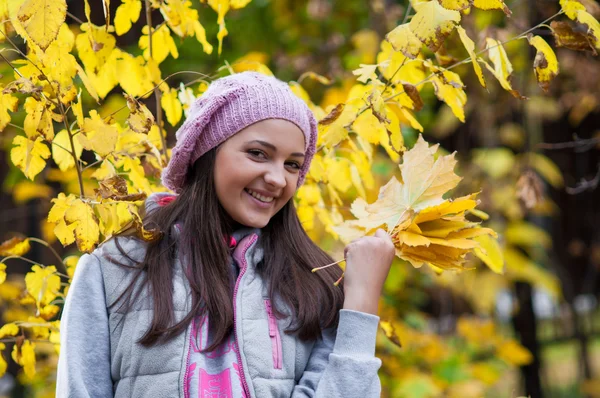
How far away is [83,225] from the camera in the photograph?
5.65 ft

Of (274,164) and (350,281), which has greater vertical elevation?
(274,164)

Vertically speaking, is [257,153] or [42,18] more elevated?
[42,18]

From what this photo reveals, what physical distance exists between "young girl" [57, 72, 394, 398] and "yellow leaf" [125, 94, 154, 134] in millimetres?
157

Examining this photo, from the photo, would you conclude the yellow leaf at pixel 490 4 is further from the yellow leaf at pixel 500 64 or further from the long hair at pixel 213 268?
the long hair at pixel 213 268

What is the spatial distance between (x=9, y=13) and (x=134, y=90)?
491 mm

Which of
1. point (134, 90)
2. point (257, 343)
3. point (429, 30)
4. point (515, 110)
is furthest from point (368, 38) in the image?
point (257, 343)

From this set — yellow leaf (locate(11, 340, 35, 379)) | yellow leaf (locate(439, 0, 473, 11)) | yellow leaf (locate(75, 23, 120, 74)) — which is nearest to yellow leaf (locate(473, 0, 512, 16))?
yellow leaf (locate(439, 0, 473, 11))

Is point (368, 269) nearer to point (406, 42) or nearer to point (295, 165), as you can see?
point (295, 165)

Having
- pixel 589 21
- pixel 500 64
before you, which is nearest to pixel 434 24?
pixel 500 64

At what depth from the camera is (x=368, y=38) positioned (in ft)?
14.3

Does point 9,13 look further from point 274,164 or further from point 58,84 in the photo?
point 274,164

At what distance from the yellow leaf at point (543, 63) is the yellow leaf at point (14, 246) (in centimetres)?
154

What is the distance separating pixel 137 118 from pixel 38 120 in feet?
0.76

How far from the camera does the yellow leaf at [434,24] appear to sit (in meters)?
1.75
